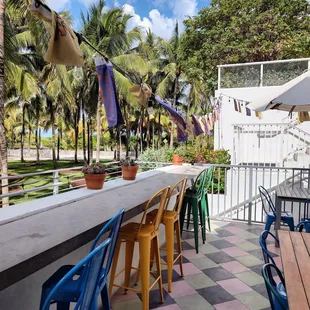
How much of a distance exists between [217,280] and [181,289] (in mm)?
438

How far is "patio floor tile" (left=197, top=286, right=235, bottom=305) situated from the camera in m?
2.61

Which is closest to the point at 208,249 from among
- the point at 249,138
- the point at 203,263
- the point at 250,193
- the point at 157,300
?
the point at 203,263

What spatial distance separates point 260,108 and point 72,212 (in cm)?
274

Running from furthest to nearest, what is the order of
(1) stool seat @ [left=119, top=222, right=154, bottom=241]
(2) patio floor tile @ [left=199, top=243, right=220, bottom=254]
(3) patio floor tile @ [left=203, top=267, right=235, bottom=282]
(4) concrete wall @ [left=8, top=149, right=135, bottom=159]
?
(4) concrete wall @ [left=8, top=149, right=135, bottom=159] → (2) patio floor tile @ [left=199, top=243, right=220, bottom=254] → (3) patio floor tile @ [left=203, top=267, right=235, bottom=282] → (1) stool seat @ [left=119, top=222, right=154, bottom=241]

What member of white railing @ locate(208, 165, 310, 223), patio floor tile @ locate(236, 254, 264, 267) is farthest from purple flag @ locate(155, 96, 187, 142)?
patio floor tile @ locate(236, 254, 264, 267)

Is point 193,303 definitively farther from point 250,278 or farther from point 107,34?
point 107,34

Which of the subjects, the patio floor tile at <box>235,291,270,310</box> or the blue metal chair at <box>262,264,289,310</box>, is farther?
the patio floor tile at <box>235,291,270,310</box>

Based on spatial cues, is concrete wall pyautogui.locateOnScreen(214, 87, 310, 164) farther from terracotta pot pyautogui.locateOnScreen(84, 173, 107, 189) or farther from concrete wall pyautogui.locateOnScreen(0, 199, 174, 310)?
concrete wall pyautogui.locateOnScreen(0, 199, 174, 310)

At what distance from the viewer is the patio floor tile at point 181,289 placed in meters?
2.70

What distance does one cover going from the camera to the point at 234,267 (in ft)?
10.8

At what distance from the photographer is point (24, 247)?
1229 millimetres

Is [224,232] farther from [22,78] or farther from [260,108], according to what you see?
[22,78]

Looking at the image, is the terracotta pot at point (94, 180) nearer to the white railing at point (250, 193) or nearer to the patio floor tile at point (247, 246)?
the patio floor tile at point (247, 246)

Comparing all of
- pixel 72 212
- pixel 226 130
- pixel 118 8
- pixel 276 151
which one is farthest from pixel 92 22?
pixel 72 212
